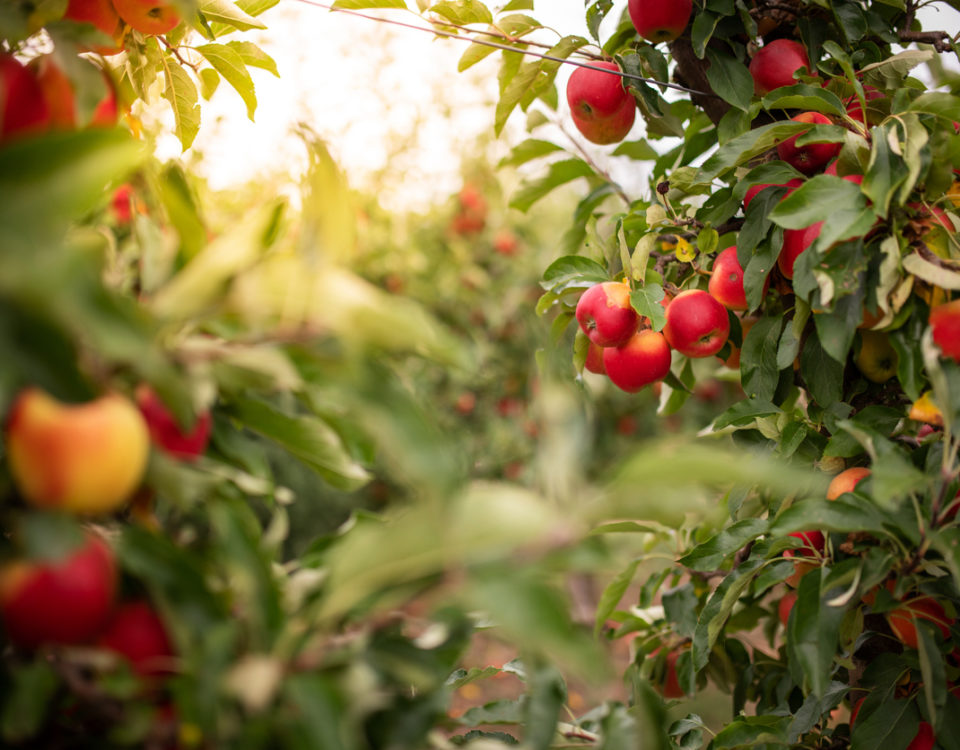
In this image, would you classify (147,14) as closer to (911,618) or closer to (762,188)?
(762,188)

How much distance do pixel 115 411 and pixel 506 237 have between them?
12.9 ft

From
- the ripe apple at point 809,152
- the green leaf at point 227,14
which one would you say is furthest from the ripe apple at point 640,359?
the green leaf at point 227,14

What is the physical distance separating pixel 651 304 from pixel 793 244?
0.63 ft

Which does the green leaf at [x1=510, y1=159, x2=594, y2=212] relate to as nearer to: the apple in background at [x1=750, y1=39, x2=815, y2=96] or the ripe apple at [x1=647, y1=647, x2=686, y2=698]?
the apple in background at [x1=750, y1=39, x2=815, y2=96]

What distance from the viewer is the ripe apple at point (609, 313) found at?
99cm

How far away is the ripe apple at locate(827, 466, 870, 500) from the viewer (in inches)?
33.5

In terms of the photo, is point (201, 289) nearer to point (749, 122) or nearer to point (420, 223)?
point (749, 122)

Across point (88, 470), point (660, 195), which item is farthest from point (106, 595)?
point (660, 195)

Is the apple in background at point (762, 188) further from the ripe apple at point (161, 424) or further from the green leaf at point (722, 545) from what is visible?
the ripe apple at point (161, 424)

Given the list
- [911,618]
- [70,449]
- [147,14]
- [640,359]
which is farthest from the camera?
[640,359]

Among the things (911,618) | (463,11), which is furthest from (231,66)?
(911,618)

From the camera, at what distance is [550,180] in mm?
1365

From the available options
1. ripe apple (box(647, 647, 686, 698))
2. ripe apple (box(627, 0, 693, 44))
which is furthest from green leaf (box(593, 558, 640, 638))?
ripe apple (box(627, 0, 693, 44))

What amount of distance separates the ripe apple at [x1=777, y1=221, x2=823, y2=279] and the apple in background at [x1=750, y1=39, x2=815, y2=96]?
0.26m
